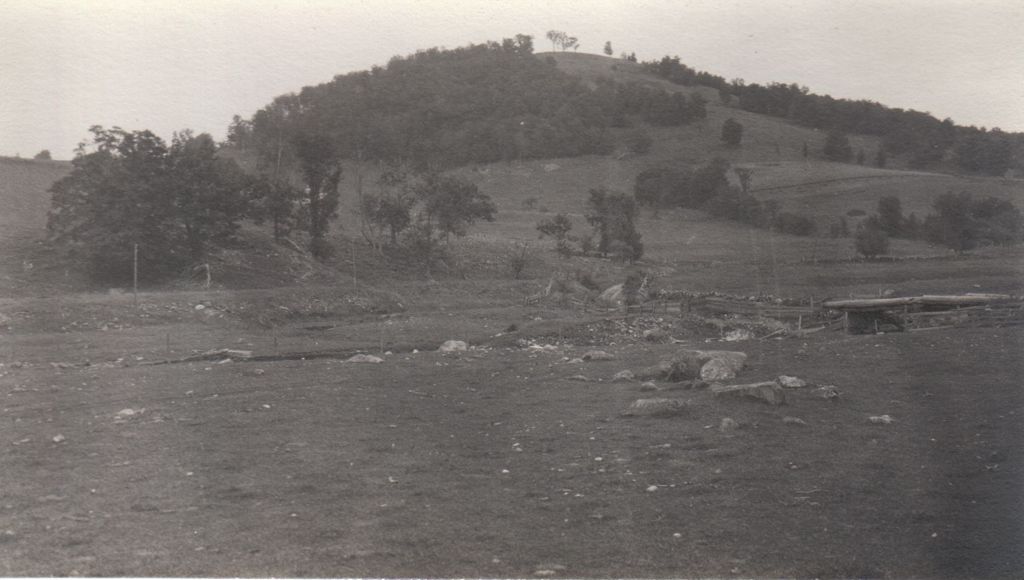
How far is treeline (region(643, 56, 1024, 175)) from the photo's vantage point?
9061 cm

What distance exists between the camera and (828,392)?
13.2 meters

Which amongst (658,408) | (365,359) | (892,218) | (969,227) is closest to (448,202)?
(365,359)

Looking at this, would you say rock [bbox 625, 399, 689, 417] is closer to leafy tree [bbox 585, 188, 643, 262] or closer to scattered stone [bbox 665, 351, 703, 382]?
scattered stone [bbox 665, 351, 703, 382]

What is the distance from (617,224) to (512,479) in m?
56.3

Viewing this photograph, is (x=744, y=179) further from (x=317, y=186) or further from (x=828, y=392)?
(x=828, y=392)

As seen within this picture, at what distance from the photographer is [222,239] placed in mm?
42625

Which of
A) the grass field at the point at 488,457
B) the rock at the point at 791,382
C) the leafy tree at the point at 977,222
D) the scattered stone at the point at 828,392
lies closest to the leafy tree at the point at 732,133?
the leafy tree at the point at 977,222

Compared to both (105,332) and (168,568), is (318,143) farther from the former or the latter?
(168,568)

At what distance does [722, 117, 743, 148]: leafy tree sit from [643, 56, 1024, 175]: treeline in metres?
18.1

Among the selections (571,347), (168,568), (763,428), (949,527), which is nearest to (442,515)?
(168,568)

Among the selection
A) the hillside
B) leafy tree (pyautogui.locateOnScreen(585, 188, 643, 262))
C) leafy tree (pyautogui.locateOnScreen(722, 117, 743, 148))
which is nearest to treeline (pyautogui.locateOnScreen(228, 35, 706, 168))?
the hillside

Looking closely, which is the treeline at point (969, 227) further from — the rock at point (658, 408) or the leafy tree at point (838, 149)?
the rock at point (658, 408)

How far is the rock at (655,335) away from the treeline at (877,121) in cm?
6799

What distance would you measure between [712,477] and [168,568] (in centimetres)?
560
